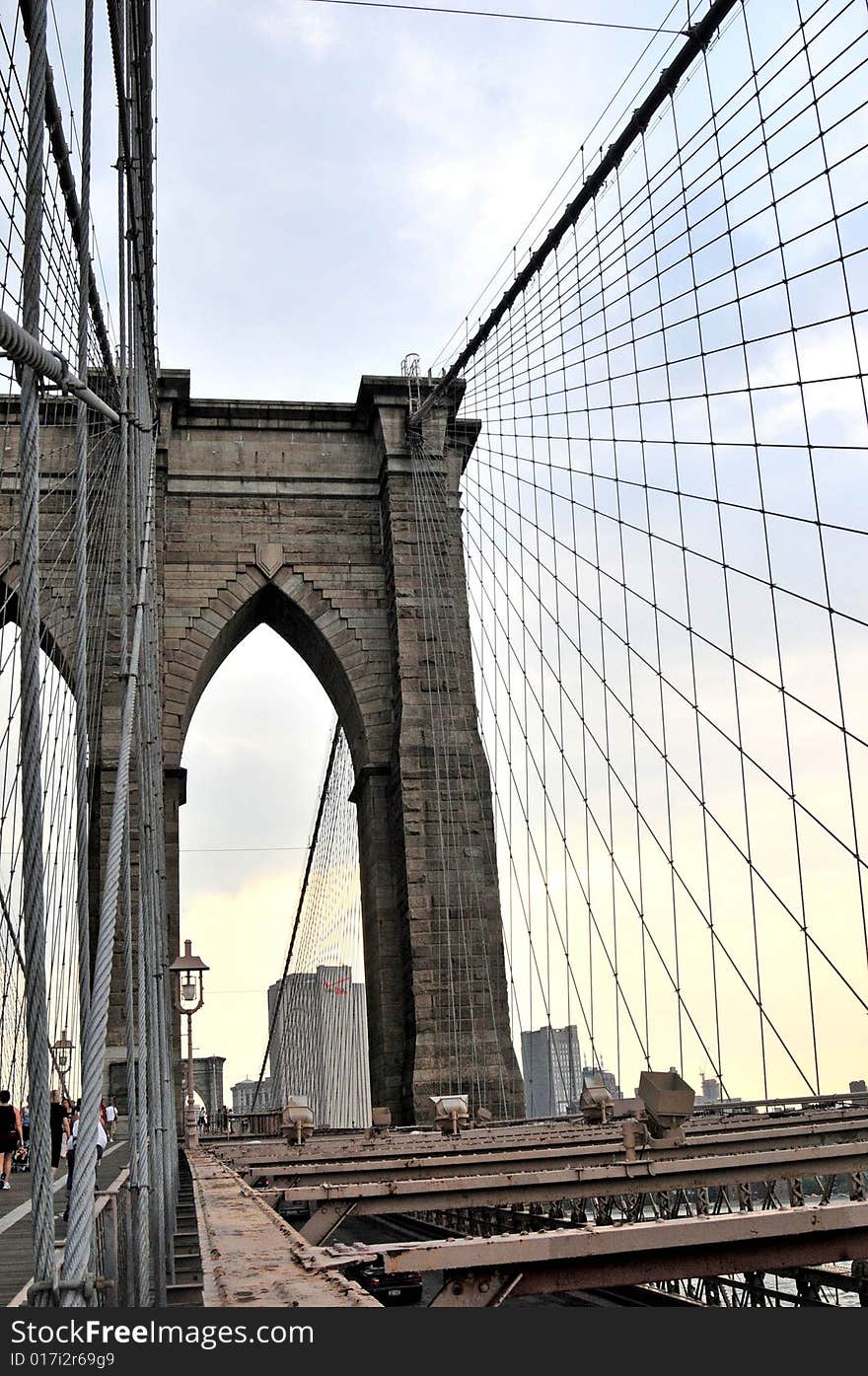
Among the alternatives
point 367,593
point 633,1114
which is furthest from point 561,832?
point 633,1114

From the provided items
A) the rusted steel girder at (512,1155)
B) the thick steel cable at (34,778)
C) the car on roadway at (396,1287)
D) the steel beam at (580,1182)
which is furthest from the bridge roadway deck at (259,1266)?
the car on roadway at (396,1287)

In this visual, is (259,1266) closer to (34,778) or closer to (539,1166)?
(34,778)

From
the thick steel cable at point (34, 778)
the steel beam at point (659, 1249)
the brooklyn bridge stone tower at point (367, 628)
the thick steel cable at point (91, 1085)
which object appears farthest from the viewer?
the brooklyn bridge stone tower at point (367, 628)

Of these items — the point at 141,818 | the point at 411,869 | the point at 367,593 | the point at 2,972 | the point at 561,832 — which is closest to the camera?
the point at 141,818

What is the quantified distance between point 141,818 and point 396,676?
15.0 meters

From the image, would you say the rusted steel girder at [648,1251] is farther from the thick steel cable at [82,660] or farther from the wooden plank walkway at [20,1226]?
the thick steel cable at [82,660]

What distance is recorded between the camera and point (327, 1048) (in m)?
30.5

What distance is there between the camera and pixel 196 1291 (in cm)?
317

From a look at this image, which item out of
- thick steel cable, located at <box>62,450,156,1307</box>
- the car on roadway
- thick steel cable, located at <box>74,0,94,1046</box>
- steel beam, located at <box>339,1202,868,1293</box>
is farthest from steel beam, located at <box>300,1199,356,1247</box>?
thick steel cable, located at <box>62,450,156,1307</box>

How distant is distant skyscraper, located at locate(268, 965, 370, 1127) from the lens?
27.7 metres

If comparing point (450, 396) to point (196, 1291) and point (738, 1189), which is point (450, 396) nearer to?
point (738, 1189)

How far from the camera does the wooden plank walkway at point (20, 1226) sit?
201 inches

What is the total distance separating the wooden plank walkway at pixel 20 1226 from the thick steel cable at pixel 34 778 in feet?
3.43

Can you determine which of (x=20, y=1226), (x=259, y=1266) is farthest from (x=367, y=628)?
(x=259, y=1266)
